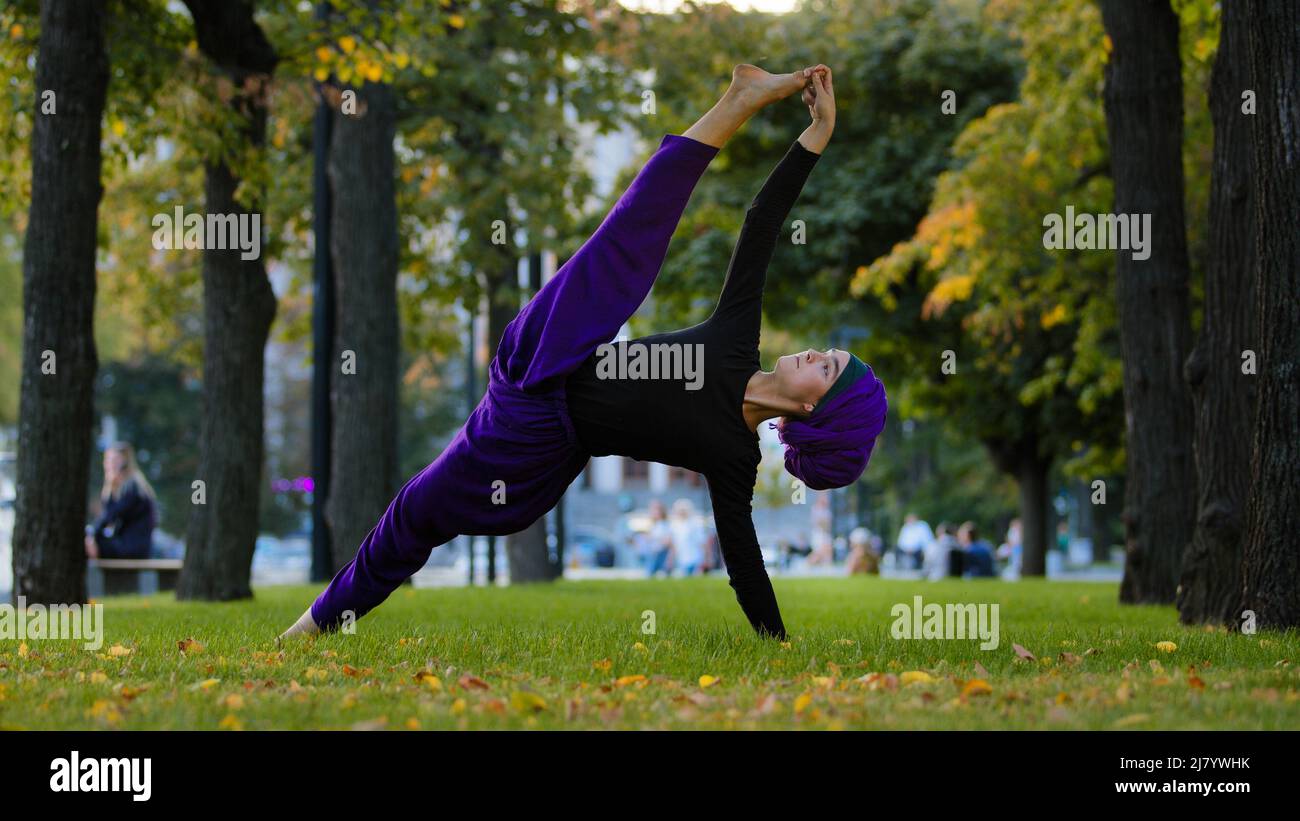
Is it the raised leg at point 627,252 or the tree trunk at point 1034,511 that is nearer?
the raised leg at point 627,252

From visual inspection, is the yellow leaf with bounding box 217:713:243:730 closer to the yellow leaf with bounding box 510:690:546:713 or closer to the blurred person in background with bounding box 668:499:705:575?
the yellow leaf with bounding box 510:690:546:713

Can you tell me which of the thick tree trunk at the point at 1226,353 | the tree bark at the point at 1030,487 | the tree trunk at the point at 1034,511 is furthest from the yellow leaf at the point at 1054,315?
the thick tree trunk at the point at 1226,353

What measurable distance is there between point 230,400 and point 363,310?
213 centimetres

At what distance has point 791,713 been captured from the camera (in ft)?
14.6

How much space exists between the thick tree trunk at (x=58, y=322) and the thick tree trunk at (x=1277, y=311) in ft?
Result: 25.1

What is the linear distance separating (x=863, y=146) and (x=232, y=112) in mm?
15835

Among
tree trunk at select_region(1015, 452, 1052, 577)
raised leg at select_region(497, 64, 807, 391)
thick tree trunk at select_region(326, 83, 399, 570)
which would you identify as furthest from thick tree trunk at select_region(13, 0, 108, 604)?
tree trunk at select_region(1015, 452, 1052, 577)

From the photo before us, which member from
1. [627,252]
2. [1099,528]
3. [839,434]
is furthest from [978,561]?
[627,252]

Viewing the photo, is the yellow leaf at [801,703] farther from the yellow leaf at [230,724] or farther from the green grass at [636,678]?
the yellow leaf at [230,724]

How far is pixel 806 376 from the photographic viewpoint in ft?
19.9

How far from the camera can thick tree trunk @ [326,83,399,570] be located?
15.0 metres

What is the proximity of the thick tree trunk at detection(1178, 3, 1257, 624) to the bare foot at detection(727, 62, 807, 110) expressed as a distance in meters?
4.18

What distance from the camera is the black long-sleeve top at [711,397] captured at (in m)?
5.95
